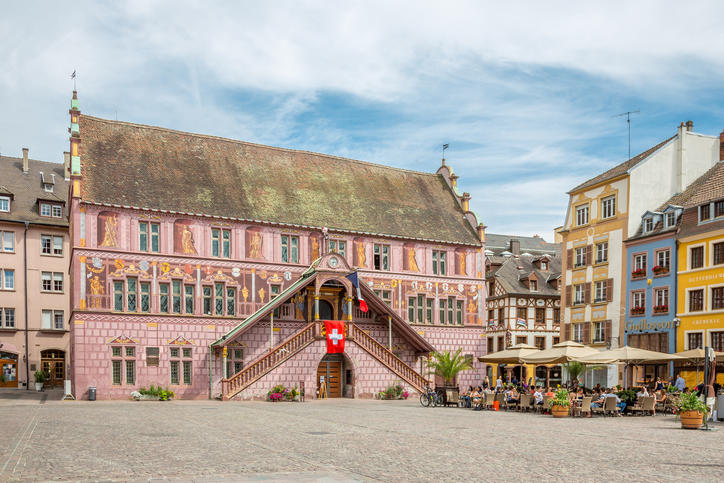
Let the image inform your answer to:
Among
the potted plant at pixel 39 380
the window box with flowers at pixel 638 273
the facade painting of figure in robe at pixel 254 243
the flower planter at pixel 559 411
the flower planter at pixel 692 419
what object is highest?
the facade painting of figure in robe at pixel 254 243

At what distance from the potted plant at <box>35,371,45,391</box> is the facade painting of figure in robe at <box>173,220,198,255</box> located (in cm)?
1787

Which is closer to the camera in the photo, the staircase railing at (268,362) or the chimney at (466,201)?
the staircase railing at (268,362)

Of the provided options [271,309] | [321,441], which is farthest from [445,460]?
[271,309]

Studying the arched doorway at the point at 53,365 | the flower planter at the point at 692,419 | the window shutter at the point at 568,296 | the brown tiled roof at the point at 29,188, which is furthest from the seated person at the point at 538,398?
the brown tiled roof at the point at 29,188

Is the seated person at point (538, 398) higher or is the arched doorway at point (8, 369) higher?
the seated person at point (538, 398)

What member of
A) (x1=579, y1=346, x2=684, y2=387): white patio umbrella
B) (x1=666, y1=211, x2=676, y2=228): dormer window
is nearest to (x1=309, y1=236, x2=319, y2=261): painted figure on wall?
(x1=579, y1=346, x2=684, y2=387): white patio umbrella

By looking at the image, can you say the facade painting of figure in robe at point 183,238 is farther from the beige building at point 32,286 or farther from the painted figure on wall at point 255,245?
the beige building at point 32,286

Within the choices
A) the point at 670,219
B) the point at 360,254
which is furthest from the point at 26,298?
the point at 670,219

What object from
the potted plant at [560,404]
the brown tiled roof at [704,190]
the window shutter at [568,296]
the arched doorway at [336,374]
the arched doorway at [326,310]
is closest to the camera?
the potted plant at [560,404]

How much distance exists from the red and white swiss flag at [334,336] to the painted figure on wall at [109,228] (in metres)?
12.0

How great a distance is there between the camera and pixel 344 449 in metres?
16.7

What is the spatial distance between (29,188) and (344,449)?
2010 inches

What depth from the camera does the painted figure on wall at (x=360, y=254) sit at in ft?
156

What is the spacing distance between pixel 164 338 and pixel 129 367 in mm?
2303
